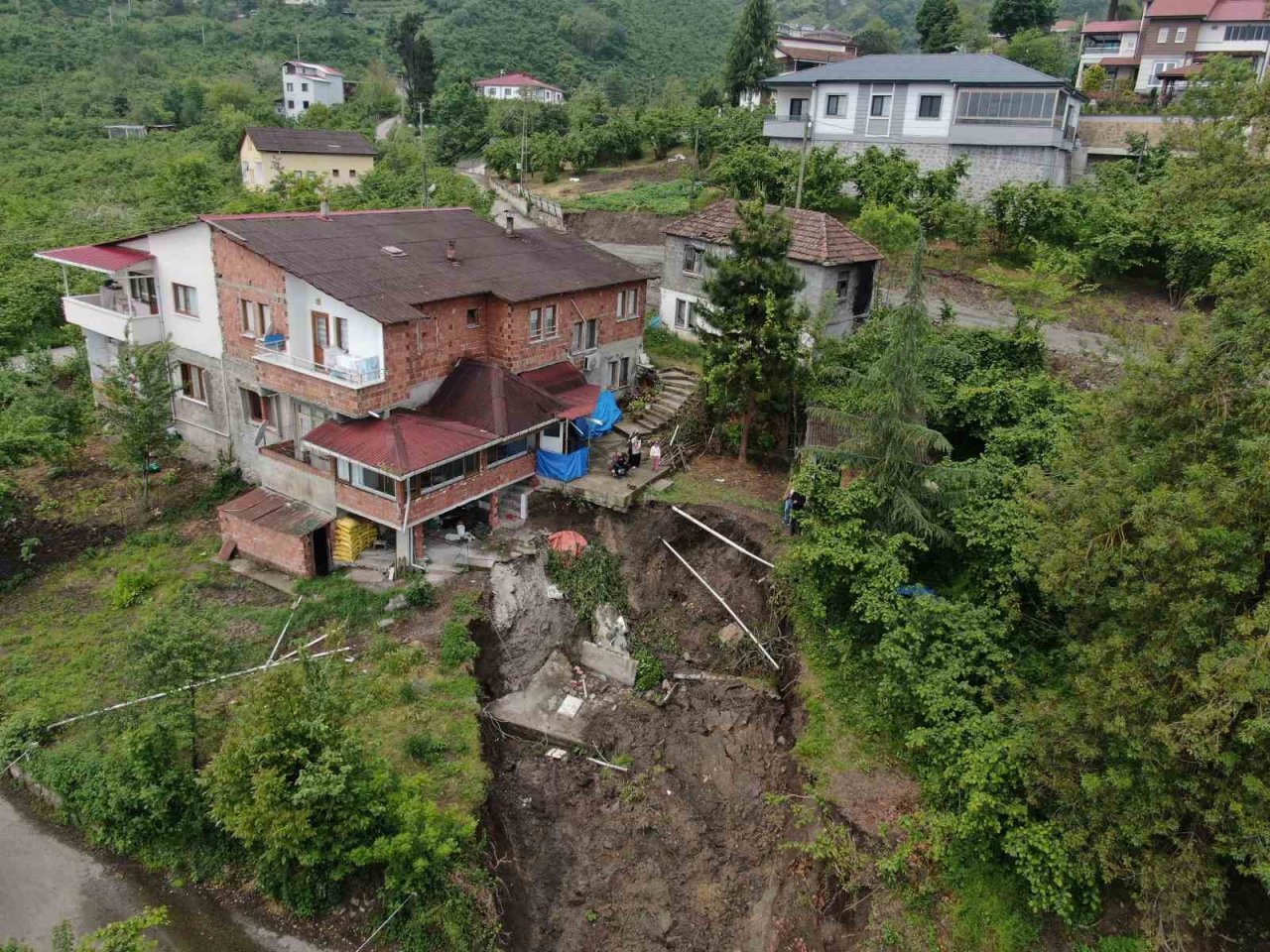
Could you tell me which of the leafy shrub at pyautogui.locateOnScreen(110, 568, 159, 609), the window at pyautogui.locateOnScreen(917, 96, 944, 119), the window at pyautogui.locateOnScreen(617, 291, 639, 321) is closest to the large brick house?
the window at pyautogui.locateOnScreen(617, 291, 639, 321)

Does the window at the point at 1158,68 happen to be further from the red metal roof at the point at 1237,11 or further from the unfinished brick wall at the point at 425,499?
the unfinished brick wall at the point at 425,499

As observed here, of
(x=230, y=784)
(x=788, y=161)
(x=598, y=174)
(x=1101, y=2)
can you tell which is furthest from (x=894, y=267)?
(x=1101, y=2)

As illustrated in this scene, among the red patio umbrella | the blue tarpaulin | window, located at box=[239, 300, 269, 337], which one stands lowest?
the red patio umbrella

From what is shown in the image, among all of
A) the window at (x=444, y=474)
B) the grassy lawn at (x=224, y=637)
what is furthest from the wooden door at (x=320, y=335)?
the grassy lawn at (x=224, y=637)

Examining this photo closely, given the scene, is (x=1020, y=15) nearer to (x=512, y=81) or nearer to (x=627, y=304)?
(x=512, y=81)

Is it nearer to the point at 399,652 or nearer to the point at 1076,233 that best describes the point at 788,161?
the point at 1076,233

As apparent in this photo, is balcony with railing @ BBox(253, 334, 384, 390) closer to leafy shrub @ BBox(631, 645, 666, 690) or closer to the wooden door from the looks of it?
the wooden door
